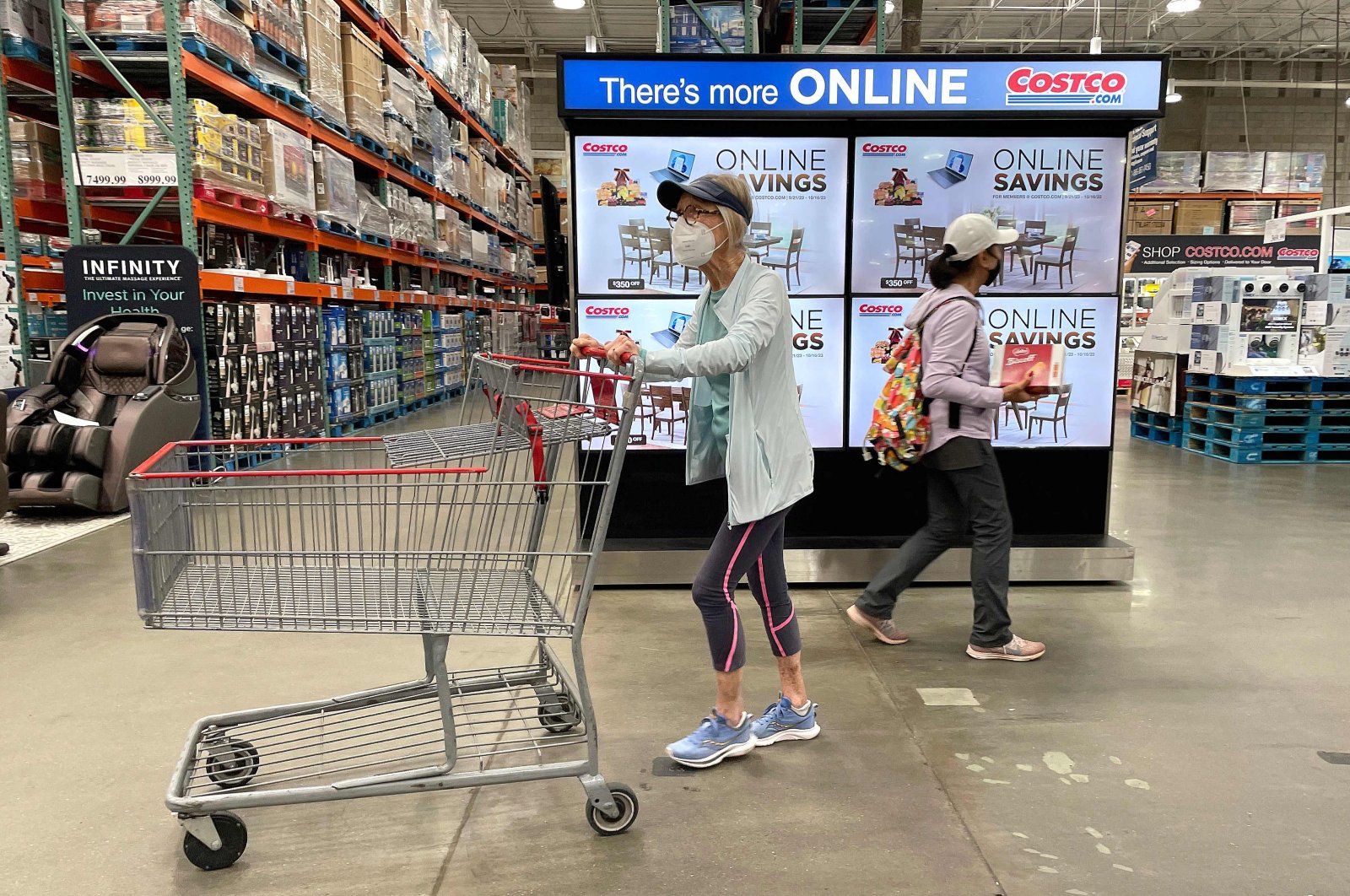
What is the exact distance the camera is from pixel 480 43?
72.8ft

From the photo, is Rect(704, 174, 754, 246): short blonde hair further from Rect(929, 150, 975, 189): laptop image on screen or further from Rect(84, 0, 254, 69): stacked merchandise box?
Rect(84, 0, 254, 69): stacked merchandise box

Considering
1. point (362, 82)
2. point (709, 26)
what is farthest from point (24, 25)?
point (709, 26)

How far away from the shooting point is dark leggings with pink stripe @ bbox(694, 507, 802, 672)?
8.46 feet

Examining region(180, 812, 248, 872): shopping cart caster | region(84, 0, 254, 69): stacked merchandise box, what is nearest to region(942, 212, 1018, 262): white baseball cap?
region(180, 812, 248, 872): shopping cart caster

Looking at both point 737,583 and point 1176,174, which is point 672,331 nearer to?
point 737,583

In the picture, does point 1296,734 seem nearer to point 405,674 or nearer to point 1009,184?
point 1009,184

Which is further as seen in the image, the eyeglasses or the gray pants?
the gray pants

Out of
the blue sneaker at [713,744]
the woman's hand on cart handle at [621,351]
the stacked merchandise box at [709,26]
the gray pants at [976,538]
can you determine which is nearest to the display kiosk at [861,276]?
the gray pants at [976,538]

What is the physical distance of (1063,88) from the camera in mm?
4164

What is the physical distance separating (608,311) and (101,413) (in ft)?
12.4

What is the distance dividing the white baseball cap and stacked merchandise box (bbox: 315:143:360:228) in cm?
663

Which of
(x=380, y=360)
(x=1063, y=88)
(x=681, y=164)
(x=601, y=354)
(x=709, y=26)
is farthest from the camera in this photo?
(x=380, y=360)

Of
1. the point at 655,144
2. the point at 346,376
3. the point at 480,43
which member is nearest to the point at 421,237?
the point at 346,376

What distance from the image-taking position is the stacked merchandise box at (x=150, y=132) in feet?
20.9
